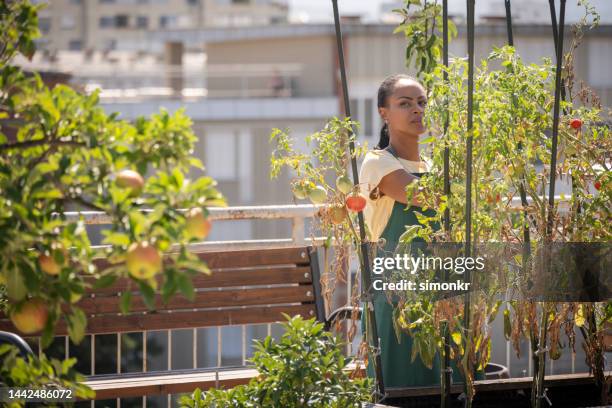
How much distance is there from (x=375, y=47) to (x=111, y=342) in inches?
588

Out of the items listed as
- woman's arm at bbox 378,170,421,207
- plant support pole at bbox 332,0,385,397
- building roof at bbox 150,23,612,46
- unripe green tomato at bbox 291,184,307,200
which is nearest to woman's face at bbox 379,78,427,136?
woman's arm at bbox 378,170,421,207

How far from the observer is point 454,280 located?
2.34m

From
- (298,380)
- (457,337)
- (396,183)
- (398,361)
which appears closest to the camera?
(298,380)

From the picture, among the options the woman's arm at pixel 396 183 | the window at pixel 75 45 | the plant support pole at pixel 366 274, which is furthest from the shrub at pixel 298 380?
the window at pixel 75 45

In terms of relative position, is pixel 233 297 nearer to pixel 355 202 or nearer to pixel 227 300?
pixel 227 300

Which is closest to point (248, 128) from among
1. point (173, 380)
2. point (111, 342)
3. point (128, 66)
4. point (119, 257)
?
point (128, 66)

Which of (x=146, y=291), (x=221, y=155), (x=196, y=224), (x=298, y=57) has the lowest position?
(x=146, y=291)

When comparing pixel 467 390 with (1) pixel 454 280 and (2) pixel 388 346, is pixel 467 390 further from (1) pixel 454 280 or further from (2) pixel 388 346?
(2) pixel 388 346

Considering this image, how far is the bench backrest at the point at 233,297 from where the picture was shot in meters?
3.57

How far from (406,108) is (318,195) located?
2.88 ft

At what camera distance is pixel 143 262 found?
53.1 inches

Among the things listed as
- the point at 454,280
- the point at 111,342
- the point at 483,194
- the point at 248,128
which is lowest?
the point at 111,342

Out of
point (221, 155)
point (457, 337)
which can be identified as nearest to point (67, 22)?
point (221, 155)

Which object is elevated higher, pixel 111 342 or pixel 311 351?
pixel 311 351
